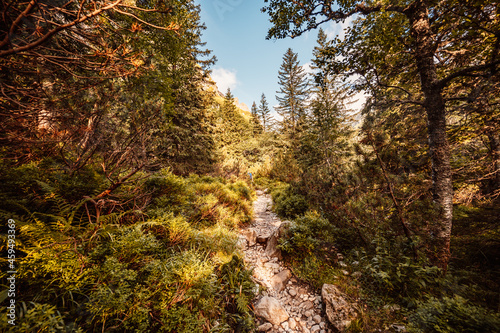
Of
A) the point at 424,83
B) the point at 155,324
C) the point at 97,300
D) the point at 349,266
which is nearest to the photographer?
the point at 97,300

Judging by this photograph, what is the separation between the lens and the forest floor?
112 inches

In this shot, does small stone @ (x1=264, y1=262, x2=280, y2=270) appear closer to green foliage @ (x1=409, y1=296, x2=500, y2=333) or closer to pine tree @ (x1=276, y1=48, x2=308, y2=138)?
green foliage @ (x1=409, y1=296, x2=500, y2=333)

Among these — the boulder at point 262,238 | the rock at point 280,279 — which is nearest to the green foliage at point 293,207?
the boulder at point 262,238

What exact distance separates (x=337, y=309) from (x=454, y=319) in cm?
145

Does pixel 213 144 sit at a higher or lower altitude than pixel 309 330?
higher

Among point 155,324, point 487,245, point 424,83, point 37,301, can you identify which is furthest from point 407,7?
point 37,301

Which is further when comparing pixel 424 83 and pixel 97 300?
pixel 424 83

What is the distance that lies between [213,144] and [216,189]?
5542 millimetres

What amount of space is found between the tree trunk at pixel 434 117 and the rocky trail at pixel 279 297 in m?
2.43

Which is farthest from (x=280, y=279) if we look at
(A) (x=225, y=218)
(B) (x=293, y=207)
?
(B) (x=293, y=207)

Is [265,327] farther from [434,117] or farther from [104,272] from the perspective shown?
[434,117]

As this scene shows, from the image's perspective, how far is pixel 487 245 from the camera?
10.4 ft

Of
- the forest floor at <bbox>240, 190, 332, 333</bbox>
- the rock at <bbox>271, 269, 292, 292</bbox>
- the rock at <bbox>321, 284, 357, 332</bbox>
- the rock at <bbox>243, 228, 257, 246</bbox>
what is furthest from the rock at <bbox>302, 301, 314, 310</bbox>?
the rock at <bbox>243, 228, 257, 246</bbox>

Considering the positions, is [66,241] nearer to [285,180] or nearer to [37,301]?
[37,301]
